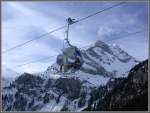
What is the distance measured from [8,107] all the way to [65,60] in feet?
419

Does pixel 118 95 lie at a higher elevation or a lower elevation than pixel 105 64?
lower

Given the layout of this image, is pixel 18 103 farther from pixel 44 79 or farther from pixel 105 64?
pixel 105 64

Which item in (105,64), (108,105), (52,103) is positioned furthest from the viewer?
(105,64)

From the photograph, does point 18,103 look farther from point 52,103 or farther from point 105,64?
point 105,64

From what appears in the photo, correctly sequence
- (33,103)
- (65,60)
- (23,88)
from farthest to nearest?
1. (23,88)
2. (33,103)
3. (65,60)

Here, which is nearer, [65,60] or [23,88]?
[65,60]

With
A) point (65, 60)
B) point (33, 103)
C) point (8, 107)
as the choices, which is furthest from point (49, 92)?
point (65, 60)

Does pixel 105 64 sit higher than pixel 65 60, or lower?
higher

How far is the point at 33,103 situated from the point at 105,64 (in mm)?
68238

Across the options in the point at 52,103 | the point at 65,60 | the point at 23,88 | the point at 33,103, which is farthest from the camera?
the point at 23,88

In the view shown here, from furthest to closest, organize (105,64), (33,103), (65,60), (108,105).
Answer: (105,64)
(33,103)
(108,105)
(65,60)

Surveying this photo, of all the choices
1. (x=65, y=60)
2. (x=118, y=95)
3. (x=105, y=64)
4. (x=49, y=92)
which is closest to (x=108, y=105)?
(x=118, y=95)

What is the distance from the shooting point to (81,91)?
139375 mm

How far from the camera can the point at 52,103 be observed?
5074 inches
